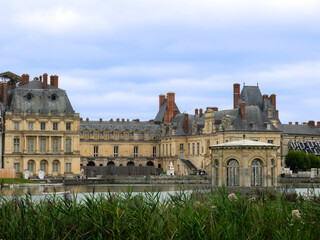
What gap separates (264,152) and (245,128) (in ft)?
156

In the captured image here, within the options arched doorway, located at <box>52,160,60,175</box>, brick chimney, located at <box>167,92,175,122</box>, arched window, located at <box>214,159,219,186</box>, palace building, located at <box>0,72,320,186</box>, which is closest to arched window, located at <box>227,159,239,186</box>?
arched window, located at <box>214,159,219,186</box>

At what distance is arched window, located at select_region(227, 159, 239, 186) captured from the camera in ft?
139

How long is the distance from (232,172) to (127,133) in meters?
67.6

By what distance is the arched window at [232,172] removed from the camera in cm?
4247

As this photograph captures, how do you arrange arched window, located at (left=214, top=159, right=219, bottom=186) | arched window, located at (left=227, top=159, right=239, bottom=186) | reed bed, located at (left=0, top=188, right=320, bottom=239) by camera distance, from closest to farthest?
reed bed, located at (left=0, top=188, right=320, bottom=239), arched window, located at (left=227, top=159, right=239, bottom=186), arched window, located at (left=214, top=159, right=219, bottom=186)

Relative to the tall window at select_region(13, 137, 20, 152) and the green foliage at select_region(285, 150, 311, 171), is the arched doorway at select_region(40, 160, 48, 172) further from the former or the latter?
the green foliage at select_region(285, 150, 311, 171)

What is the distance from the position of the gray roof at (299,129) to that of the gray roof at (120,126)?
20809mm

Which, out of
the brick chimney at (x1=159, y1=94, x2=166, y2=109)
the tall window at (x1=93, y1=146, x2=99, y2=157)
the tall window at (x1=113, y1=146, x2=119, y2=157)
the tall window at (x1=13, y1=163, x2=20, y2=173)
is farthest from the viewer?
the brick chimney at (x1=159, y1=94, x2=166, y2=109)

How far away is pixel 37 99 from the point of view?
86250mm

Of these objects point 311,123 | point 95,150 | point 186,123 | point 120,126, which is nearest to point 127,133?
point 120,126

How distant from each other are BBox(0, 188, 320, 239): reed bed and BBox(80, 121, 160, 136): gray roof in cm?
9058

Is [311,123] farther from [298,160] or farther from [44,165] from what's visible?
[44,165]

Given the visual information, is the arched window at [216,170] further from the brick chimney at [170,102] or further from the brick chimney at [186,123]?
the brick chimney at [170,102]

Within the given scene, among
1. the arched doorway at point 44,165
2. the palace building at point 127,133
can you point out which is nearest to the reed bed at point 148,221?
the palace building at point 127,133
